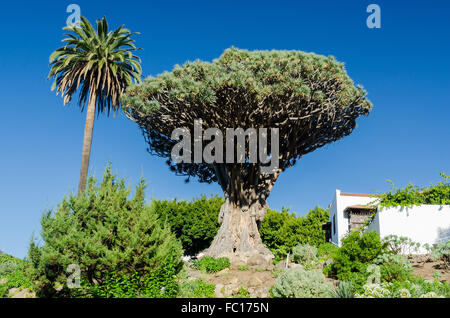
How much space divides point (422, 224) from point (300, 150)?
8347 millimetres

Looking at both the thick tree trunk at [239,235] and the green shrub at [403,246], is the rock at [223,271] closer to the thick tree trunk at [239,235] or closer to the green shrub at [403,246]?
the thick tree trunk at [239,235]

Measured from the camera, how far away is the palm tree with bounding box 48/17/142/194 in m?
25.4

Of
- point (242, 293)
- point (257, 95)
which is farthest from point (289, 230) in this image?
point (242, 293)

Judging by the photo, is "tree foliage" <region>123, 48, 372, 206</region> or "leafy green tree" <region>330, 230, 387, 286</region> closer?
"leafy green tree" <region>330, 230, 387, 286</region>

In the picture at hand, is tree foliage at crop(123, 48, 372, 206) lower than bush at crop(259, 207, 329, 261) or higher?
higher

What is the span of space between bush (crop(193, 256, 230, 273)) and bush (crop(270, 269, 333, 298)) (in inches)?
288

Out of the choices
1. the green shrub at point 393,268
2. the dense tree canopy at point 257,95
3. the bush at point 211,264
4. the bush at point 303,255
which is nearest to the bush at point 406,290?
the green shrub at point 393,268

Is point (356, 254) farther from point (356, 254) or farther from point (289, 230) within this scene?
point (289, 230)

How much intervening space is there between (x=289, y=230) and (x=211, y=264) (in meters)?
14.2

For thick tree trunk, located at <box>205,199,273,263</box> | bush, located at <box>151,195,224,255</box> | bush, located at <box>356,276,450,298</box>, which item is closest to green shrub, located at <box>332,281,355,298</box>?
bush, located at <box>356,276,450,298</box>

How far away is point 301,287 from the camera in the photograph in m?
11.7

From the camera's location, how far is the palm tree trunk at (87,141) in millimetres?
23312

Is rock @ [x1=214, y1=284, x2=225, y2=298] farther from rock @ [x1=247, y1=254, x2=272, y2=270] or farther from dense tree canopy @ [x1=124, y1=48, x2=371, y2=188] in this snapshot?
dense tree canopy @ [x1=124, y1=48, x2=371, y2=188]
